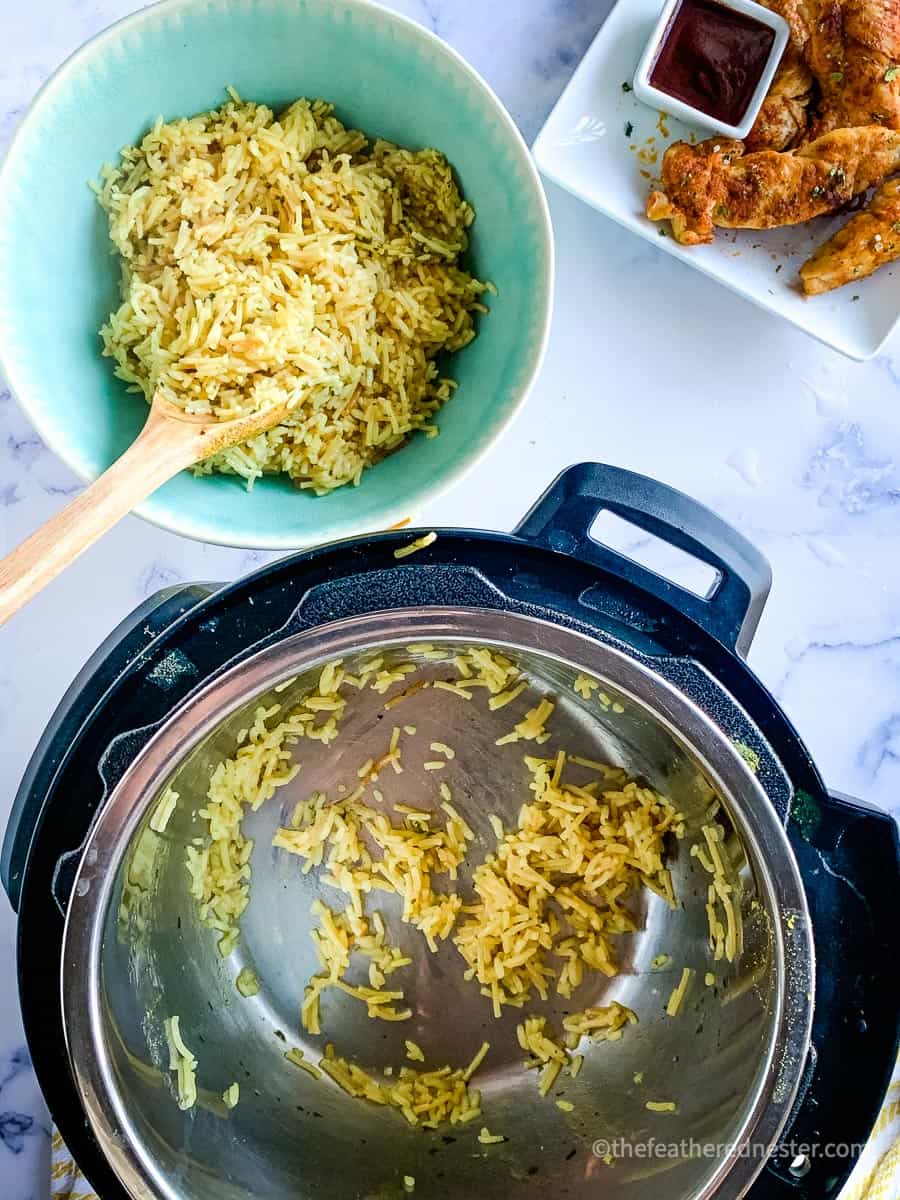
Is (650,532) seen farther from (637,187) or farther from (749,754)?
(637,187)

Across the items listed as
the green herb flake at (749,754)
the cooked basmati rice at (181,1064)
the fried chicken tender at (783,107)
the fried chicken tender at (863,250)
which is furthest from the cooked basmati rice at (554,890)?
the fried chicken tender at (783,107)

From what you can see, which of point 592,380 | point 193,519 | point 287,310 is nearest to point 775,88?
point 592,380

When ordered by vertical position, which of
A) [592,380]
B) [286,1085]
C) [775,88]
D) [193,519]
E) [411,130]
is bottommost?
[286,1085]

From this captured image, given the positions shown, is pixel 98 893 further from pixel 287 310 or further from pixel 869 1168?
pixel 869 1168

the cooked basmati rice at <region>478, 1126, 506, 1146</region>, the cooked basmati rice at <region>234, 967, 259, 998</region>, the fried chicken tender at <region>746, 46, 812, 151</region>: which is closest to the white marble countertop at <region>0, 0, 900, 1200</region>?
the fried chicken tender at <region>746, 46, 812, 151</region>

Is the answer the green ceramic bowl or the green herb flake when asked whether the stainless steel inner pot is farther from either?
the green ceramic bowl

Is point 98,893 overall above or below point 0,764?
above

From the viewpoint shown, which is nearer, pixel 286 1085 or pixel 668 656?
pixel 668 656

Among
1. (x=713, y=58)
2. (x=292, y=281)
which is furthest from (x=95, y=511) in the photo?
(x=713, y=58)
